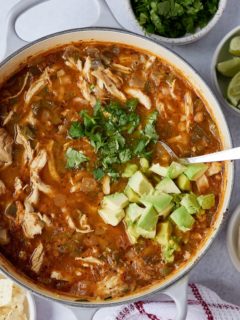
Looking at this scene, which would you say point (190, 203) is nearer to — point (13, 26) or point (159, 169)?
point (159, 169)

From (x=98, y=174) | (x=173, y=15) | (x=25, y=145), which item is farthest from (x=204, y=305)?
(x=173, y=15)

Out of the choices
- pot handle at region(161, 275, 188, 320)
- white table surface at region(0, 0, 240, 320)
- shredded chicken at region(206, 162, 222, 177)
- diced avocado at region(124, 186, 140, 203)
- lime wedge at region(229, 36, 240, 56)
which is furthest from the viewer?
white table surface at region(0, 0, 240, 320)

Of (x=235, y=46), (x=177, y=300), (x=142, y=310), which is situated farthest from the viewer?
(x=142, y=310)

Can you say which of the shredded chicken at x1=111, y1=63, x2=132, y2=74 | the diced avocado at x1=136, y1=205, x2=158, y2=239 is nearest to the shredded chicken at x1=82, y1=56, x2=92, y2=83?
the shredded chicken at x1=111, y1=63, x2=132, y2=74

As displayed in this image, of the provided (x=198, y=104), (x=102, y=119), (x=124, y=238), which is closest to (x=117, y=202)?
(x=124, y=238)

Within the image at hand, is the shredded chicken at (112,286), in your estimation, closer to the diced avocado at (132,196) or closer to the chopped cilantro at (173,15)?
the diced avocado at (132,196)

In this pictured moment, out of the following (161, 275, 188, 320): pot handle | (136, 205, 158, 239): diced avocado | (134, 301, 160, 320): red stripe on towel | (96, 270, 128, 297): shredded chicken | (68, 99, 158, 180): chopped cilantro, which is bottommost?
(134, 301, 160, 320): red stripe on towel

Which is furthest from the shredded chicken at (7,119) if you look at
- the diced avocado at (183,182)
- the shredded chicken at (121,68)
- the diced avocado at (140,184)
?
the diced avocado at (183,182)

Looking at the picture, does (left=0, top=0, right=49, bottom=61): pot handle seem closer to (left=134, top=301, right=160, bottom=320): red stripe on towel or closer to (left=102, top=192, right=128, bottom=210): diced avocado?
(left=102, top=192, right=128, bottom=210): diced avocado

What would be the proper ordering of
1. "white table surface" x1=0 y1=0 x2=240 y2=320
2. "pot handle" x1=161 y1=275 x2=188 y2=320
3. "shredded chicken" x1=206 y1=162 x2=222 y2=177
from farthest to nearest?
1. "white table surface" x1=0 y1=0 x2=240 y2=320
2. "shredded chicken" x1=206 y1=162 x2=222 y2=177
3. "pot handle" x1=161 y1=275 x2=188 y2=320
